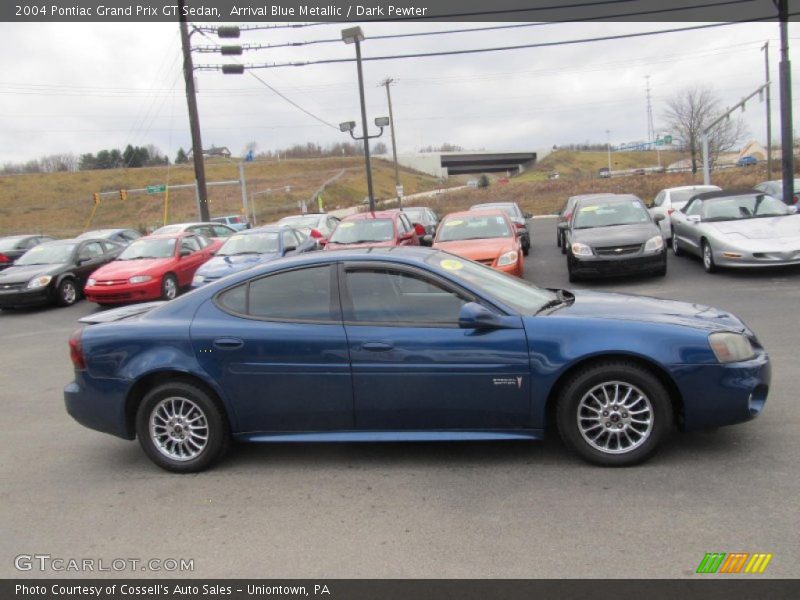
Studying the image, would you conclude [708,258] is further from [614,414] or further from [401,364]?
[401,364]

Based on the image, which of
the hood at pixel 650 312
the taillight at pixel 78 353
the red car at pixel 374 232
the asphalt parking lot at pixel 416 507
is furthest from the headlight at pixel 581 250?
the taillight at pixel 78 353

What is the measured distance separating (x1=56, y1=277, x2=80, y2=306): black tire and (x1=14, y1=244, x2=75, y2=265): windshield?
656 mm

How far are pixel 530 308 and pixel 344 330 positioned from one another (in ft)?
4.22

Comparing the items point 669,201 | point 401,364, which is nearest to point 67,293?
point 401,364

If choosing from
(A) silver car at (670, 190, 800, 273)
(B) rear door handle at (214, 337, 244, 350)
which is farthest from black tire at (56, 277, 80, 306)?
(A) silver car at (670, 190, 800, 273)

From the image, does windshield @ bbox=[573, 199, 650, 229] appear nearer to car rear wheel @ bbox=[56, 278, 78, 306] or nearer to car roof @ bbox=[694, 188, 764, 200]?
car roof @ bbox=[694, 188, 764, 200]

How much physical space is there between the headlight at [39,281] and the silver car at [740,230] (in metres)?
13.4

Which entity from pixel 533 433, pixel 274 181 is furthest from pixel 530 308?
pixel 274 181

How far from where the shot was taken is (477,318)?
4.25m

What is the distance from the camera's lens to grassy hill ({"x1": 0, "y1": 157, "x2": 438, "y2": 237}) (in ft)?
246

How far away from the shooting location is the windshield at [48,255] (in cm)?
1539

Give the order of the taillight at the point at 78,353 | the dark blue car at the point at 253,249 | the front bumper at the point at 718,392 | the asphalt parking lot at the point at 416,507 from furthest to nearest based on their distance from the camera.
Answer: the dark blue car at the point at 253,249 < the taillight at the point at 78,353 < the front bumper at the point at 718,392 < the asphalt parking lot at the point at 416,507

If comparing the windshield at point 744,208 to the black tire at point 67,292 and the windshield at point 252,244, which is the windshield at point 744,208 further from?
the black tire at point 67,292

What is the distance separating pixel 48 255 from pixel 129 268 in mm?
3056
